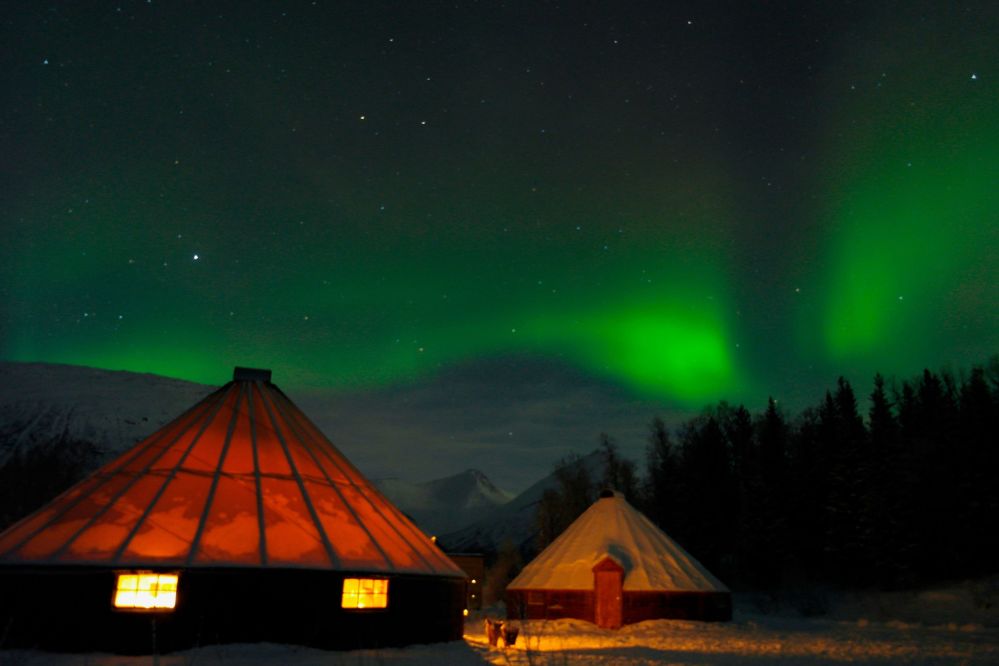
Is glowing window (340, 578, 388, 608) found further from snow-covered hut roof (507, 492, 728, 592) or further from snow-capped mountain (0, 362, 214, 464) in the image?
snow-capped mountain (0, 362, 214, 464)

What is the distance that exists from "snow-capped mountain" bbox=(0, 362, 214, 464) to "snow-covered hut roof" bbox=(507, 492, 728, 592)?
109m

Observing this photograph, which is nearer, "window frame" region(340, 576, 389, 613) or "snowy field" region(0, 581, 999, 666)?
"snowy field" region(0, 581, 999, 666)

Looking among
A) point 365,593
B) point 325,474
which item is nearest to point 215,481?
point 325,474

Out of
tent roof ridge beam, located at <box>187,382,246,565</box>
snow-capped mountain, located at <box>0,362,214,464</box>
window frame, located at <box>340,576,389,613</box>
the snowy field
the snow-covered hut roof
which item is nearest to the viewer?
the snowy field

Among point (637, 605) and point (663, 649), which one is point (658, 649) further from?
point (637, 605)

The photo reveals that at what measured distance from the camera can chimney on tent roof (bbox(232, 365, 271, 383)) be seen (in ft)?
64.3

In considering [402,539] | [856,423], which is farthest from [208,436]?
[856,423]

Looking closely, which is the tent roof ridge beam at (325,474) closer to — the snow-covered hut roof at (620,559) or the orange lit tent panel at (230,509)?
the orange lit tent panel at (230,509)

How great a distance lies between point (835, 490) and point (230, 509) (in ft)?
120

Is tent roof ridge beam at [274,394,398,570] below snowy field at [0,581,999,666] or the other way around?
the other way around

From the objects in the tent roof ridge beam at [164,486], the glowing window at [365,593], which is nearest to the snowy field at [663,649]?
the glowing window at [365,593]

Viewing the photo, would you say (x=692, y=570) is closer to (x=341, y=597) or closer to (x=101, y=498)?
(x=341, y=597)

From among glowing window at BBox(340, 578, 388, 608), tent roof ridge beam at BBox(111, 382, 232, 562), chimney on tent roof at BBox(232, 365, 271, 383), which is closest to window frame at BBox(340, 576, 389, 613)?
glowing window at BBox(340, 578, 388, 608)

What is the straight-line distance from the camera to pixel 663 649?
17.6 meters
